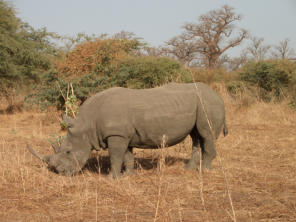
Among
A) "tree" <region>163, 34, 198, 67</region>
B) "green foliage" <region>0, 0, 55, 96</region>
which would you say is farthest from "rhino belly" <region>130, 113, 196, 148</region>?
"tree" <region>163, 34, 198, 67</region>

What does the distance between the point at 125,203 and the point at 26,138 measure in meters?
6.70

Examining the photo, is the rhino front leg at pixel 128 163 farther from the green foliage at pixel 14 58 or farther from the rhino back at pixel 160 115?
the green foliage at pixel 14 58

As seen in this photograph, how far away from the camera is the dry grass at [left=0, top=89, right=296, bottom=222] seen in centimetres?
419

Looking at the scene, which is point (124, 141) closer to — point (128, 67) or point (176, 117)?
point (176, 117)

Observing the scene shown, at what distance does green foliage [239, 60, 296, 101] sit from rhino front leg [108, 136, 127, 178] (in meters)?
12.4

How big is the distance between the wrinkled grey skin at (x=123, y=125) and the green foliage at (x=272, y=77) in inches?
455

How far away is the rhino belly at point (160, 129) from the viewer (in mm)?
6113

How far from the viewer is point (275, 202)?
4582mm

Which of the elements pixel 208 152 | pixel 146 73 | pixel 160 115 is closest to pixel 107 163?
pixel 160 115

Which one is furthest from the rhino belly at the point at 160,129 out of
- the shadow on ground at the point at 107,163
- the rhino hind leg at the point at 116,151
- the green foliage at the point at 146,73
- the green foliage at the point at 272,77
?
the green foliage at the point at 272,77

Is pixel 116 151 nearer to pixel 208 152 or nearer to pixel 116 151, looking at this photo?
pixel 116 151

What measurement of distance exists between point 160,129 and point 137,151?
2658mm

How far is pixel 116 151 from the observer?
6008 millimetres

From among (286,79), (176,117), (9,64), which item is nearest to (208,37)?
(286,79)
